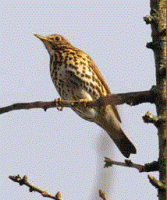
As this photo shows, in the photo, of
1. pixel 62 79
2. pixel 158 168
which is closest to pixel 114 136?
pixel 62 79

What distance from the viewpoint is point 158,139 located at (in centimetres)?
188

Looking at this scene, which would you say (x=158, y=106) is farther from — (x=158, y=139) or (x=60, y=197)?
(x=60, y=197)

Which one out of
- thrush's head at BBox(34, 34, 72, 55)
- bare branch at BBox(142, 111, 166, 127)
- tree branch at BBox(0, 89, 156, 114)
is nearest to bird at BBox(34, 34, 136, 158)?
thrush's head at BBox(34, 34, 72, 55)

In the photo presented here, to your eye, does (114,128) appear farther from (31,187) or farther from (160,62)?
(160,62)

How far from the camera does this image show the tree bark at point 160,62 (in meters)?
1.84

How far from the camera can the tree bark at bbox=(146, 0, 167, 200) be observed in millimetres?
1843

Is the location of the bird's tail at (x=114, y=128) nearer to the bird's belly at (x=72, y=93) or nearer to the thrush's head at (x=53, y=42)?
the bird's belly at (x=72, y=93)

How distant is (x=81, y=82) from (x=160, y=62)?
3747 mm

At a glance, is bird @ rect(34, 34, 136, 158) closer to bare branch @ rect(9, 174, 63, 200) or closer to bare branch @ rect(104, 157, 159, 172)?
bare branch @ rect(9, 174, 63, 200)

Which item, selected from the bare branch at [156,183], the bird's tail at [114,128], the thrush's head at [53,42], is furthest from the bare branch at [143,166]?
the thrush's head at [53,42]

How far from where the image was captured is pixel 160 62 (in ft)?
6.63

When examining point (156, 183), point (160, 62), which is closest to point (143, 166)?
point (156, 183)

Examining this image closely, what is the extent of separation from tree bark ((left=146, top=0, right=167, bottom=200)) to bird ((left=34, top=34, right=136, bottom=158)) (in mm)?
3474

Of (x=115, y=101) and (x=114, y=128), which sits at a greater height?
(x=115, y=101)
